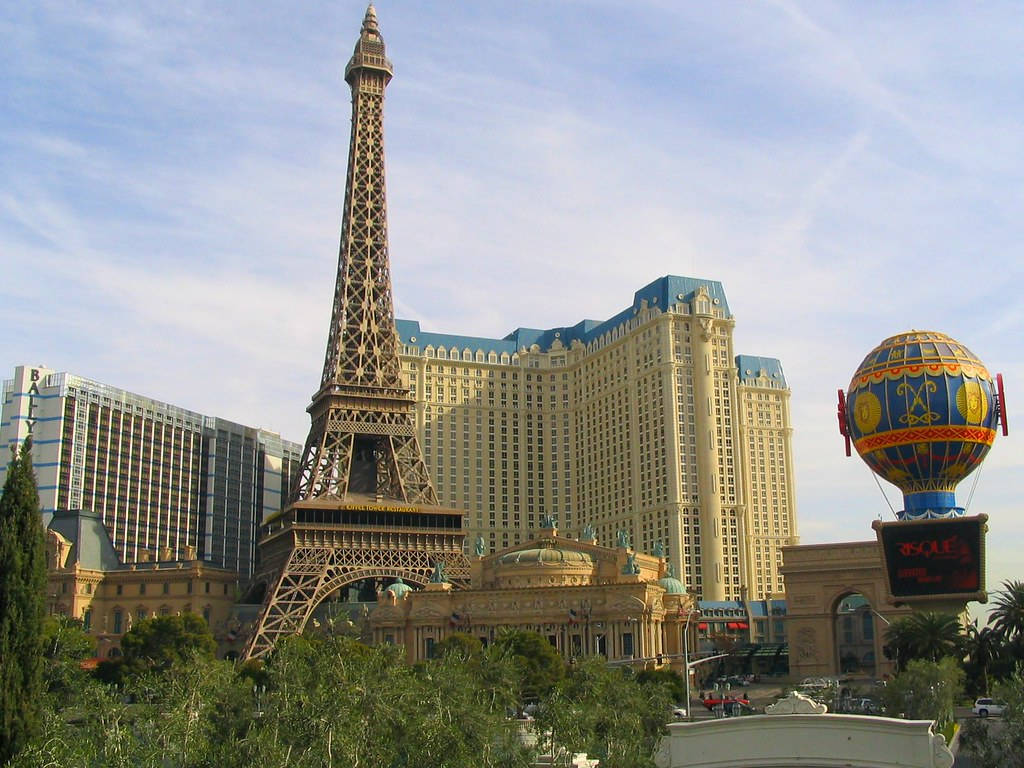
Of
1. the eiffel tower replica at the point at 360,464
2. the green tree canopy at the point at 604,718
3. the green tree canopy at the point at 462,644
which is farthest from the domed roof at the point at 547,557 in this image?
the green tree canopy at the point at 604,718

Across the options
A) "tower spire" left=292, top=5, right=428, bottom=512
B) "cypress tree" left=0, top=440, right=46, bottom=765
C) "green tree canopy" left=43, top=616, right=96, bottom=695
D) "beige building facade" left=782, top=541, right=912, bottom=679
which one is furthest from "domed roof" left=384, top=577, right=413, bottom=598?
"cypress tree" left=0, top=440, right=46, bottom=765

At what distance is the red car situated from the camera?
339ft

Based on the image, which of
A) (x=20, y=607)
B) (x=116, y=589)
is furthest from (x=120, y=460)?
(x=20, y=607)

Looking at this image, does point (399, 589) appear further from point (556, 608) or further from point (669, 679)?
point (669, 679)

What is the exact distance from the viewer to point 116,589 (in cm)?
15125

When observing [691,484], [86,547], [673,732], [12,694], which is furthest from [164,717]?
[691,484]

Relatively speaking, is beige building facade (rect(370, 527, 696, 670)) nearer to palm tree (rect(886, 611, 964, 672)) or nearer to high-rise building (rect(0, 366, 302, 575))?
palm tree (rect(886, 611, 964, 672))

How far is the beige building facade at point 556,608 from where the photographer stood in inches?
4938

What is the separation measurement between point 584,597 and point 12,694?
3339 inches

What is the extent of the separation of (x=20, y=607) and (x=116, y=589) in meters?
107

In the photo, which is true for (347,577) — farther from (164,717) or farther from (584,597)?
(164,717)

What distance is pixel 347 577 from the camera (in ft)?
434

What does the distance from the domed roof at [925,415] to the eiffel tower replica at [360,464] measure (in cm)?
5101

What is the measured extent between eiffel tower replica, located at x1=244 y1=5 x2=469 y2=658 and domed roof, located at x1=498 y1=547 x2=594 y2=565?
5962mm
